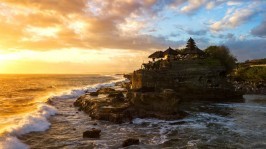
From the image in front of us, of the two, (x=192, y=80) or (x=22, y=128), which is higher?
(x=192, y=80)

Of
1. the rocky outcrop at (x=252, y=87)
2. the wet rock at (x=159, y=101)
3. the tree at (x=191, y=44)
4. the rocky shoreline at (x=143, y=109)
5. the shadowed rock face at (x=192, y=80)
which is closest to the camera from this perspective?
the rocky shoreline at (x=143, y=109)

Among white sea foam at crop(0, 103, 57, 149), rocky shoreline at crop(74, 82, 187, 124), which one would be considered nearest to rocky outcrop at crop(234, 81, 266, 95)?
rocky shoreline at crop(74, 82, 187, 124)

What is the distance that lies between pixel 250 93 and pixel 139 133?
42.5 m

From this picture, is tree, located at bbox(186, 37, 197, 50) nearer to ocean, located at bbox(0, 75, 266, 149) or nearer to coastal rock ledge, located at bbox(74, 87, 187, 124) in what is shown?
ocean, located at bbox(0, 75, 266, 149)

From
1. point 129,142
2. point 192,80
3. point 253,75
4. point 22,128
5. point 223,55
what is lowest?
point 22,128

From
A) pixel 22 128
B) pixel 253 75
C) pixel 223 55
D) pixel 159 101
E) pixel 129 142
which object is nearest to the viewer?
pixel 129 142

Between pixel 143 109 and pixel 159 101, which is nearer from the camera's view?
pixel 159 101

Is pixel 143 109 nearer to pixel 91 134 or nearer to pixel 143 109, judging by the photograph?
pixel 143 109

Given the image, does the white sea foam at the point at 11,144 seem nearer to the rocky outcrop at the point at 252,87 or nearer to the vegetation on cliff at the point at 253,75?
the rocky outcrop at the point at 252,87

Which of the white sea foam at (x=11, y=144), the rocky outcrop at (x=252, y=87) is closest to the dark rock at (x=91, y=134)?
the white sea foam at (x=11, y=144)

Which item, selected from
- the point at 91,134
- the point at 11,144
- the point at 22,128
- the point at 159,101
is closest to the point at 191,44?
the point at 159,101

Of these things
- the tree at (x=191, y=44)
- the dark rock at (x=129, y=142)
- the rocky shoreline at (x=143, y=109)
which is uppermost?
the tree at (x=191, y=44)

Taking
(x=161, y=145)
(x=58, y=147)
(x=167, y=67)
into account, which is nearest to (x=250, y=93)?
(x=167, y=67)

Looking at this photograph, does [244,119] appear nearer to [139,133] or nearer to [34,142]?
[139,133]
